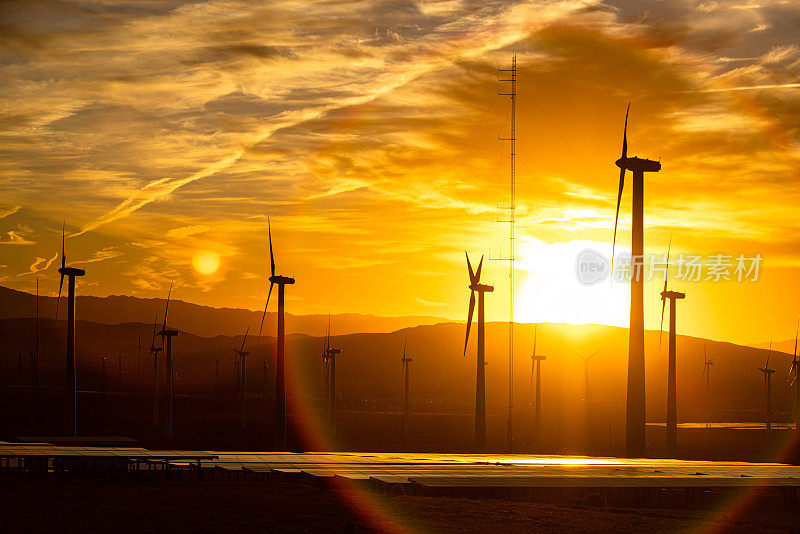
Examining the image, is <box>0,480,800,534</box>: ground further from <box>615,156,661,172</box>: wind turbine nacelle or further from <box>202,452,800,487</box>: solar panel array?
<box>615,156,661,172</box>: wind turbine nacelle

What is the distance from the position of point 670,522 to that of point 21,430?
125 m

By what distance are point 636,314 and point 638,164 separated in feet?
45.9

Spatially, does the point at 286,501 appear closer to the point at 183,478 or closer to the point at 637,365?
the point at 183,478

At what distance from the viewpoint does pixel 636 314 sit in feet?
267

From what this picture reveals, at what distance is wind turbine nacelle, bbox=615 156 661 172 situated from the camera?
285ft

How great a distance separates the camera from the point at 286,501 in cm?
5475

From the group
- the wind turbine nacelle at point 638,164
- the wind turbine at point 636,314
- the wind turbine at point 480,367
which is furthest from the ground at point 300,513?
the wind turbine at point 480,367

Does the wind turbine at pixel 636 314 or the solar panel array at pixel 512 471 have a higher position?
the wind turbine at pixel 636 314

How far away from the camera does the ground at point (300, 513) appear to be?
152 ft

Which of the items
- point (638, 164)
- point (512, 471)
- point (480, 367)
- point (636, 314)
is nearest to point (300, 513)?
point (512, 471)

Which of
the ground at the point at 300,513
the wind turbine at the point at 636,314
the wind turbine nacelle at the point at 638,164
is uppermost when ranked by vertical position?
the wind turbine nacelle at the point at 638,164

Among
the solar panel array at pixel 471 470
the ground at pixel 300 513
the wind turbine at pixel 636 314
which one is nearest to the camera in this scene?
the ground at pixel 300 513

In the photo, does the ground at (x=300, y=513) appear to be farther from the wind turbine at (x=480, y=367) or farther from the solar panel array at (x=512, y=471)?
the wind turbine at (x=480, y=367)

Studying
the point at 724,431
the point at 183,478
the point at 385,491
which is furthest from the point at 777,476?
the point at 724,431
